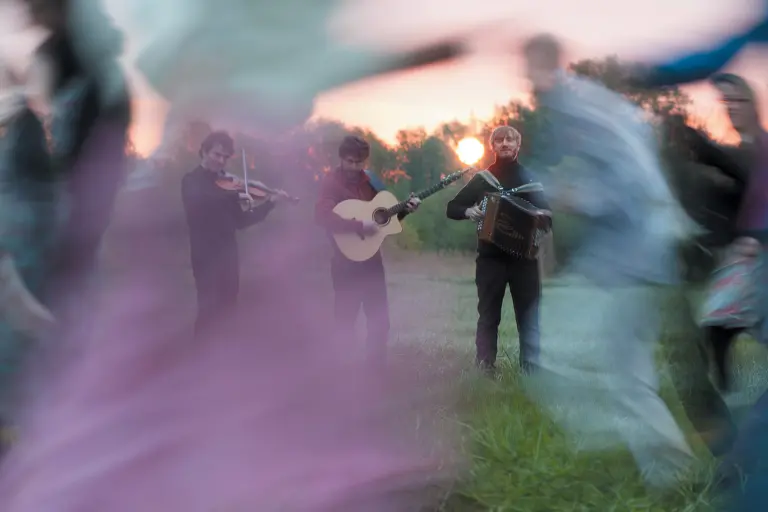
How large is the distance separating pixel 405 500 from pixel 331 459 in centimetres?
23

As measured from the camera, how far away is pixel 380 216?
2.11 m

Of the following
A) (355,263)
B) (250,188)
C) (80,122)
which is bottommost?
(355,263)

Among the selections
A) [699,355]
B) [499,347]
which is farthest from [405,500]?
[699,355]

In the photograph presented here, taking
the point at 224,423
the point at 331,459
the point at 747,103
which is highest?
the point at 747,103

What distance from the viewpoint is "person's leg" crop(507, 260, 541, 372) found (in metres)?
2.18

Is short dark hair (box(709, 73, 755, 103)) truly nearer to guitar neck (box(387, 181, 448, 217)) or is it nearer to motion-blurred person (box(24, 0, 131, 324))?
guitar neck (box(387, 181, 448, 217))

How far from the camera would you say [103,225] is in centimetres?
207

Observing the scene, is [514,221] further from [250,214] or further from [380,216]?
[250,214]

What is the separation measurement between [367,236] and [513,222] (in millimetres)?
423

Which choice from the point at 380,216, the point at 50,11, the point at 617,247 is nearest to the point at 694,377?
the point at 617,247

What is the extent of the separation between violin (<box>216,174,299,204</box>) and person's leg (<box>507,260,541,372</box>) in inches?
27.5

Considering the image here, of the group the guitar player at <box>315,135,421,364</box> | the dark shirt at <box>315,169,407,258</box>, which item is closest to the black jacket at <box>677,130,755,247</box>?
the guitar player at <box>315,135,421,364</box>

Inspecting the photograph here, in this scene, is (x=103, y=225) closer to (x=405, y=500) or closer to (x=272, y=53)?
(x=272, y=53)

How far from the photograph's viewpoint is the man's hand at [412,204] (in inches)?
83.4
